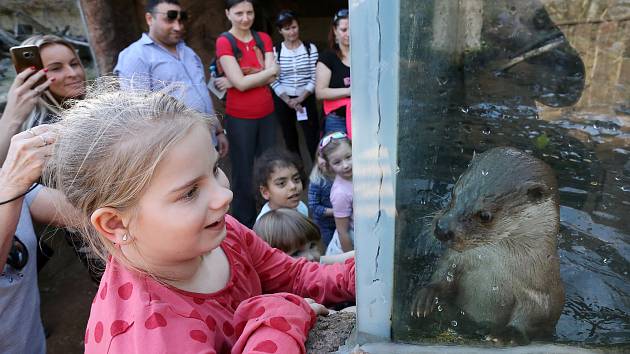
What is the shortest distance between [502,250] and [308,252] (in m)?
1.31

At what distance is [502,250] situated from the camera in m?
1.39

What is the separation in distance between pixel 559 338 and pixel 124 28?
4.84 m

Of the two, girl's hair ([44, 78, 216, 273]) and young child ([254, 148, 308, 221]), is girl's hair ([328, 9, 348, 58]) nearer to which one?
young child ([254, 148, 308, 221])

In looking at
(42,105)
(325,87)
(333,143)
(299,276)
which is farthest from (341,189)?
(299,276)

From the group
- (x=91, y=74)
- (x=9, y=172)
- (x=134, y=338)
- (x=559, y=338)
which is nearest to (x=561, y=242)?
(x=559, y=338)

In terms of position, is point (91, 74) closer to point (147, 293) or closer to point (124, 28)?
point (124, 28)

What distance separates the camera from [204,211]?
3.35ft

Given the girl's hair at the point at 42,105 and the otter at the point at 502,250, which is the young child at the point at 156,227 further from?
the girl's hair at the point at 42,105

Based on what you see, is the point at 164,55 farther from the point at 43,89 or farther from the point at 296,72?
the point at 296,72

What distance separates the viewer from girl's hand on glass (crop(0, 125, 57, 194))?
4.39ft

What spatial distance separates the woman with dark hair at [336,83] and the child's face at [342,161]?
774mm

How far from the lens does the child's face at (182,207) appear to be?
1008 millimetres

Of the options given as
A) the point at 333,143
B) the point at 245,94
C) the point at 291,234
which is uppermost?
the point at 245,94

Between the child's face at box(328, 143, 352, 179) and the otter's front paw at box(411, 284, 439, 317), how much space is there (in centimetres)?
190
